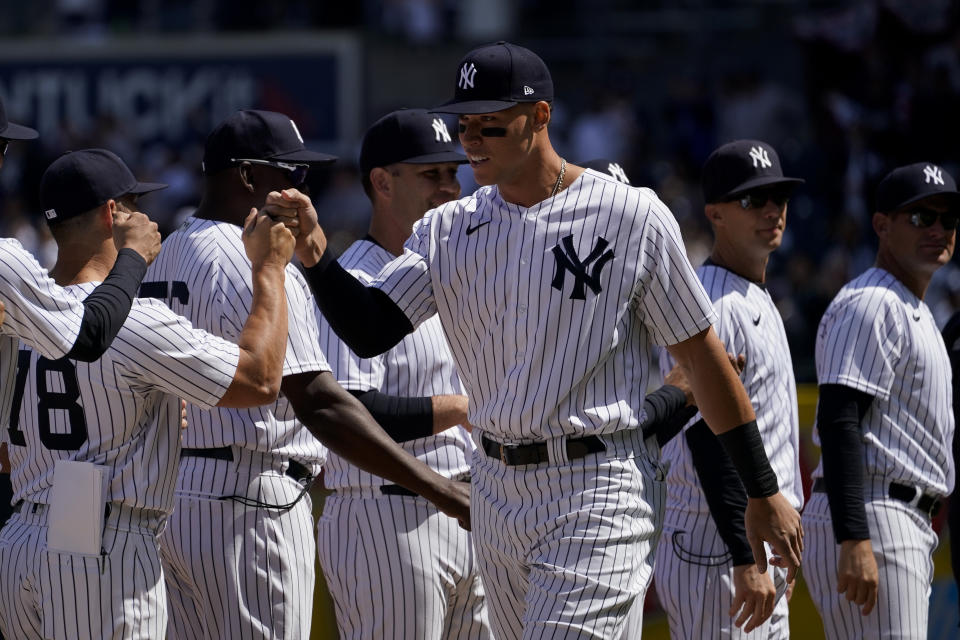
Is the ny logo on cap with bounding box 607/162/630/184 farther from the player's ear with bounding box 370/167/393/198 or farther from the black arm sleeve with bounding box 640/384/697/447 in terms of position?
the black arm sleeve with bounding box 640/384/697/447

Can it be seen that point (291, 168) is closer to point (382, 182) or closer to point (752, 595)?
point (382, 182)

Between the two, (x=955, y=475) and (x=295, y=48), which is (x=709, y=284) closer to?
(x=955, y=475)

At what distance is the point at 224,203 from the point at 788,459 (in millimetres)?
2196

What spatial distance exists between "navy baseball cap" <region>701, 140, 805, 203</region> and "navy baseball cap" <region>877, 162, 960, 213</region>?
458 millimetres

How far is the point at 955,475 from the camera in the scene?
557cm

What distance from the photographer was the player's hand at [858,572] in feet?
16.5

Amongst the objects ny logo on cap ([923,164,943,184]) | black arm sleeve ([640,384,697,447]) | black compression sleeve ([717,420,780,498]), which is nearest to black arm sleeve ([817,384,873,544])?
black arm sleeve ([640,384,697,447])

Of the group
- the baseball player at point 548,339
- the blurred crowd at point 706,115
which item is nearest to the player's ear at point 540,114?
the baseball player at point 548,339

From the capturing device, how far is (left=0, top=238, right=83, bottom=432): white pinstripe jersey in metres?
3.73

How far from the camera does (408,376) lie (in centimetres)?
511

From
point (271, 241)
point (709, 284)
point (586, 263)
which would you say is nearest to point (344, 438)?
point (271, 241)

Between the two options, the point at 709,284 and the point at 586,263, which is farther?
the point at 709,284

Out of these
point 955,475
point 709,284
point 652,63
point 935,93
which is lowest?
point 955,475

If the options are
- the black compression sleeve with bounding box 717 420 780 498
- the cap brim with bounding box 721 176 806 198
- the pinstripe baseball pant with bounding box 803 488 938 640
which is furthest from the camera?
the cap brim with bounding box 721 176 806 198
